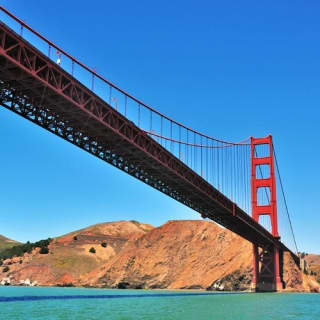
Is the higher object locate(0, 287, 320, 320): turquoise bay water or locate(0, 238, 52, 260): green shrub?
locate(0, 238, 52, 260): green shrub

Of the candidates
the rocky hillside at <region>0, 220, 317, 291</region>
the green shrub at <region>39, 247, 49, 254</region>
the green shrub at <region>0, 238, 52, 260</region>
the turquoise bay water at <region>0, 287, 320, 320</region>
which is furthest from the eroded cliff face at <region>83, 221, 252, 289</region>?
the turquoise bay water at <region>0, 287, 320, 320</region>

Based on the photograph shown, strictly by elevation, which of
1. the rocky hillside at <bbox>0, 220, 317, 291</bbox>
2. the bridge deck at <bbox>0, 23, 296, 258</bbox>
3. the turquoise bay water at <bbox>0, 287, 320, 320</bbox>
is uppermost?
the bridge deck at <bbox>0, 23, 296, 258</bbox>

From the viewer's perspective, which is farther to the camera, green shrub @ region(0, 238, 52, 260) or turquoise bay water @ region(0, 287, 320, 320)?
green shrub @ region(0, 238, 52, 260)

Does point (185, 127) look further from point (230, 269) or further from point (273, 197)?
point (230, 269)

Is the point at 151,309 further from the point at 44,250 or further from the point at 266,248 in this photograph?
the point at 44,250

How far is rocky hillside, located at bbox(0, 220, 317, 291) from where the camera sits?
77.2m

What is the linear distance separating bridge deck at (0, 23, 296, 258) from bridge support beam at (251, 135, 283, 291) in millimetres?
20318

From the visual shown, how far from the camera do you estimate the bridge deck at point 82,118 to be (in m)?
25.3

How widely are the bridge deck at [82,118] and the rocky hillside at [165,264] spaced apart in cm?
2940

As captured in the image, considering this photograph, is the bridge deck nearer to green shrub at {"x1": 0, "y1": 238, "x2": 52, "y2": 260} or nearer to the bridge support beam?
the bridge support beam

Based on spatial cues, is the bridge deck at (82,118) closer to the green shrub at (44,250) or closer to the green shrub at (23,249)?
the green shrub at (44,250)

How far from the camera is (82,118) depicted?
31703 millimetres

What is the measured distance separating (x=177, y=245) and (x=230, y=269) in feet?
59.5

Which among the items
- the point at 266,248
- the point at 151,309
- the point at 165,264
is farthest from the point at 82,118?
the point at 165,264
